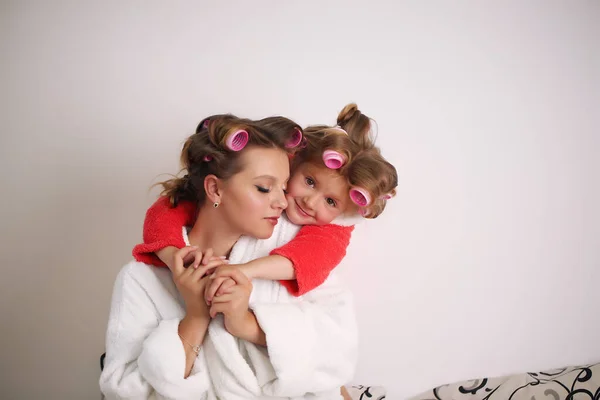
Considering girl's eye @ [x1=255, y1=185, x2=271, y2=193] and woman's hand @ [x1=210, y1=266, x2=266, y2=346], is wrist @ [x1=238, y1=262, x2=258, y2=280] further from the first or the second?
girl's eye @ [x1=255, y1=185, x2=271, y2=193]

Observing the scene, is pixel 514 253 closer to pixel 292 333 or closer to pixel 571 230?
pixel 571 230

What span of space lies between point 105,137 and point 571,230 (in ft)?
6.42

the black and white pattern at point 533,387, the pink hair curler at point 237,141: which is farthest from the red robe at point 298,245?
the black and white pattern at point 533,387

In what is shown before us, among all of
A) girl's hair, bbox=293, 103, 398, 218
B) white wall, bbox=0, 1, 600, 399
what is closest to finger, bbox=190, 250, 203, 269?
girl's hair, bbox=293, 103, 398, 218

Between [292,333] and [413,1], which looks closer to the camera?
[292,333]

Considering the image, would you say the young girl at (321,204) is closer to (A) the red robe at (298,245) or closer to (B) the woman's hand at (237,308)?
(A) the red robe at (298,245)

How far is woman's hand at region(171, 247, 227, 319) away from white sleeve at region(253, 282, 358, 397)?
0.49 feet

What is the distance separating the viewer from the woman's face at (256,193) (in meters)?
1.45

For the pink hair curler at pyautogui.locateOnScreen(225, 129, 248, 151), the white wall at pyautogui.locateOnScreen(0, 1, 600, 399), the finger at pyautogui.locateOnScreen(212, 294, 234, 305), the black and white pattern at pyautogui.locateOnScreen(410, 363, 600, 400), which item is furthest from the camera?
the white wall at pyautogui.locateOnScreen(0, 1, 600, 399)

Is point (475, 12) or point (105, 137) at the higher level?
point (475, 12)

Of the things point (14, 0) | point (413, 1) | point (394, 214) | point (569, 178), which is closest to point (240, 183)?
point (394, 214)

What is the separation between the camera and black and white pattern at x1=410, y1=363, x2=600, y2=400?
1.82 m

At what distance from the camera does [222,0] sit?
212 cm

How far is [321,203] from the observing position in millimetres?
1578
